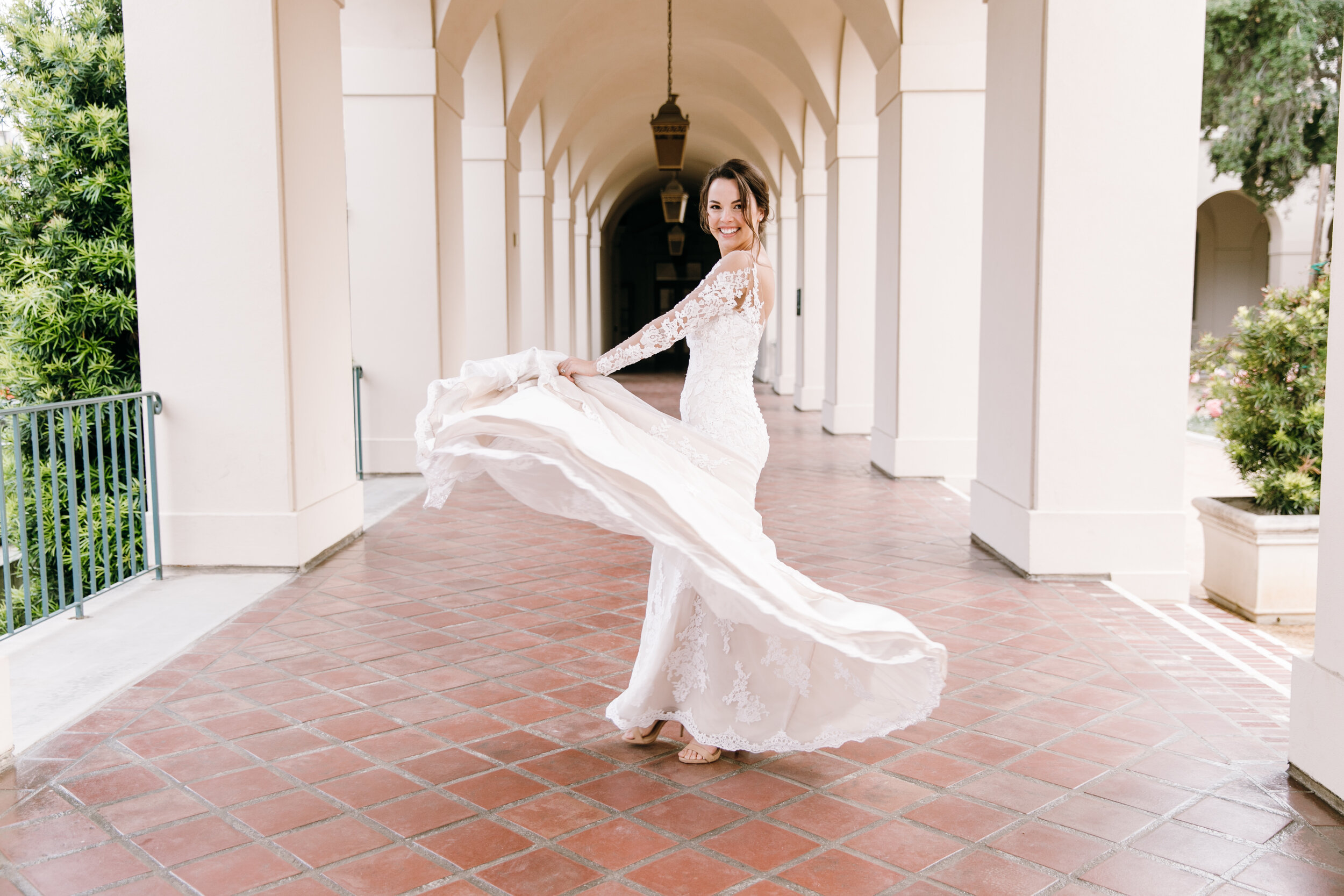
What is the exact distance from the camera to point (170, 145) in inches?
227

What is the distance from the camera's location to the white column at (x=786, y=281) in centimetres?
1986

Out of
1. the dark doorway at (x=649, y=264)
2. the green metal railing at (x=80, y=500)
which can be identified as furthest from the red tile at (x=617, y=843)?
the dark doorway at (x=649, y=264)

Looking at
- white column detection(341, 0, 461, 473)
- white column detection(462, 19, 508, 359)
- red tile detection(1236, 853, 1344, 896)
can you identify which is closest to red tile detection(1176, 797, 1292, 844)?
red tile detection(1236, 853, 1344, 896)

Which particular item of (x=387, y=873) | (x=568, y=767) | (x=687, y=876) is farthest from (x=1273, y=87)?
(x=387, y=873)

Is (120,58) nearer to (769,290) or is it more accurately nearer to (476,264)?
(769,290)

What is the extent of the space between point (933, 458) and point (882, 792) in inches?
268

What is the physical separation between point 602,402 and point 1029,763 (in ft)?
5.93

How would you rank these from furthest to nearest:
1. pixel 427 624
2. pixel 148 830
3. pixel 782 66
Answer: pixel 782 66, pixel 427 624, pixel 148 830

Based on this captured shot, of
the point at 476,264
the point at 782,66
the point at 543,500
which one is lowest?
the point at 543,500

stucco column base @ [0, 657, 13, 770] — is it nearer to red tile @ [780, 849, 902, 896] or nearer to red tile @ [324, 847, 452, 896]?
red tile @ [324, 847, 452, 896]

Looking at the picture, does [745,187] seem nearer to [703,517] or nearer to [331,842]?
[703,517]

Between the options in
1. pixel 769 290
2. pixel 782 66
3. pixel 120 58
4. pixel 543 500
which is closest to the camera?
pixel 543 500

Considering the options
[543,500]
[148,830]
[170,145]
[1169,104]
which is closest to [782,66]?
[1169,104]

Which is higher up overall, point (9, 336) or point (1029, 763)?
point (9, 336)
